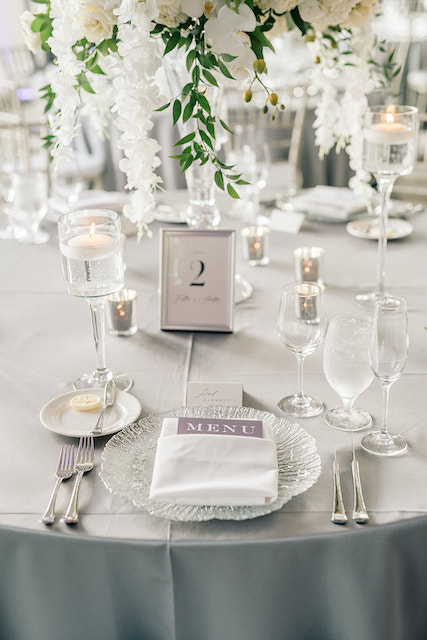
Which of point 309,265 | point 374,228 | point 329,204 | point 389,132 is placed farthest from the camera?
Result: point 329,204

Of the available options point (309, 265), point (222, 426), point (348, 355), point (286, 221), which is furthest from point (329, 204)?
point (222, 426)

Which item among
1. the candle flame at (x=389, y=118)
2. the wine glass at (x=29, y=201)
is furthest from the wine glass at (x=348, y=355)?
the wine glass at (x=29, y=201)

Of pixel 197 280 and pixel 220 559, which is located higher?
pixel 197 280

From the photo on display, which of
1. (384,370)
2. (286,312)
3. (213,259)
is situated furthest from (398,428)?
(213,259)

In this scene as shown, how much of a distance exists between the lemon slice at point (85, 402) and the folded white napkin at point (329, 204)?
4.00ft

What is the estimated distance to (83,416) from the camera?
4.33ft

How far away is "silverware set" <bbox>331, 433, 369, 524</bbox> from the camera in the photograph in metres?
1.02

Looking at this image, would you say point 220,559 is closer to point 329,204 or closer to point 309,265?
point 309,265

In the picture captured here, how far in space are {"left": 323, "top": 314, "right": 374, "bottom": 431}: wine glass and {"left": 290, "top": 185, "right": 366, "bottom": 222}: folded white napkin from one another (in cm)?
111

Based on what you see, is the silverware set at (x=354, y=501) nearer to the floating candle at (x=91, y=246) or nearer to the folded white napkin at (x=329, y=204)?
the floating candle at (x=91, y=246)

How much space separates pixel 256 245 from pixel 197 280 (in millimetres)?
431

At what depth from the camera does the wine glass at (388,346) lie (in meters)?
1.15

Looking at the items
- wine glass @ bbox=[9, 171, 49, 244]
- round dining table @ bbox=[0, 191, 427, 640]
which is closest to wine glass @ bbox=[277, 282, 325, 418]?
round dining table @ bbox=[0, 191, 427, 640]

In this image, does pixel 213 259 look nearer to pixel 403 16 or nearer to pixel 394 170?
pixel 394 170
